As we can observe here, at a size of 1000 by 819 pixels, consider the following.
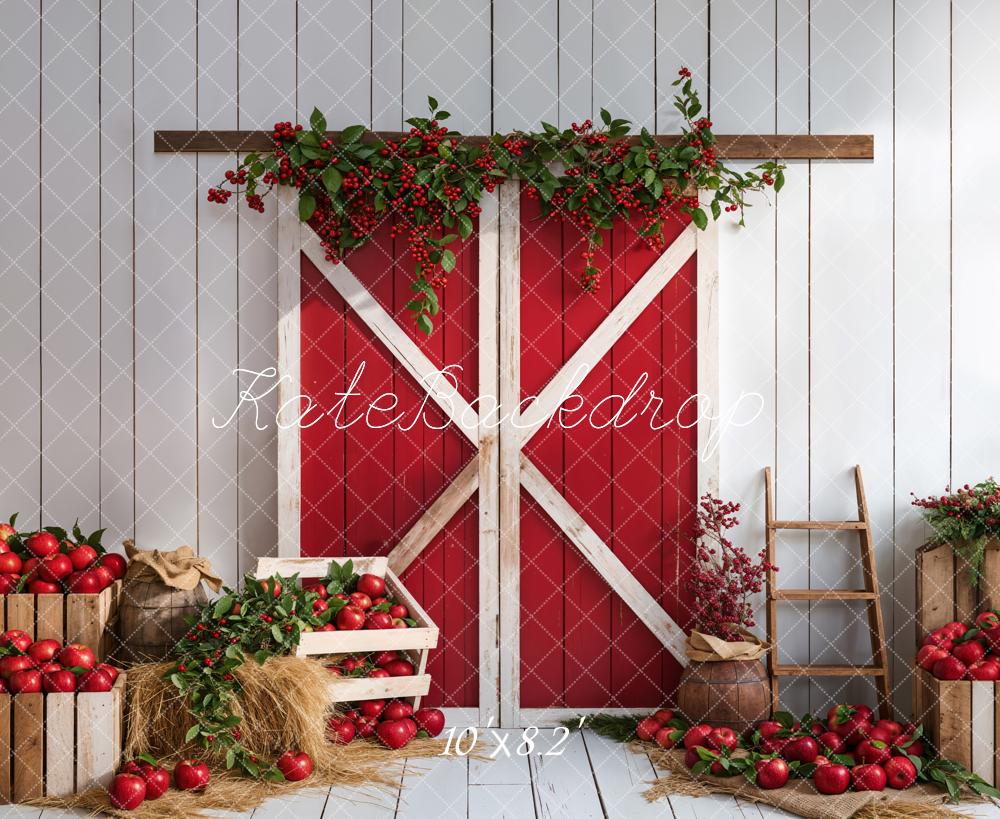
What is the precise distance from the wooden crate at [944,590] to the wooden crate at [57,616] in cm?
304

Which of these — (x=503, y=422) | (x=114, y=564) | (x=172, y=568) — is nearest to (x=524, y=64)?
(x=503, y=422)

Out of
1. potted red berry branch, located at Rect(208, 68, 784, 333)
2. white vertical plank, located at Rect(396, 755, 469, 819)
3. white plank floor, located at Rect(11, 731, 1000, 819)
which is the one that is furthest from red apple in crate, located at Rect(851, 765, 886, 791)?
potted red berry branch, located at Rect(208, 68, 784, 333)

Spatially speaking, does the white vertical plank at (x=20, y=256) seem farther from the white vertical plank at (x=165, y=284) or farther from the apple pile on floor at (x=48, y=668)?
the apple pile on floor at (x=48, y=668)

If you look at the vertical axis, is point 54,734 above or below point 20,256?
below

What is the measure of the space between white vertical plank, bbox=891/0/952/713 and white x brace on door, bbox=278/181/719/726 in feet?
2.57

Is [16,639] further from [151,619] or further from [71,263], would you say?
[71,263]

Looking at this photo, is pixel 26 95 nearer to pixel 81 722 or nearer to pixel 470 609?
pixel 81 722

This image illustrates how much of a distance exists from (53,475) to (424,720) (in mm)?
1791

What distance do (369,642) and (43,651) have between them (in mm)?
1081

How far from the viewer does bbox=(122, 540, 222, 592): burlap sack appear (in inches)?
138

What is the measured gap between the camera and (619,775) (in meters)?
3.39

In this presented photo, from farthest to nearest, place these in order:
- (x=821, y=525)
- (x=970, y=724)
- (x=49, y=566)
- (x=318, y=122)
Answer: (x=821, y=525) < (x=318, y=122) < (x=49, y=566) < (x=970, y=724)

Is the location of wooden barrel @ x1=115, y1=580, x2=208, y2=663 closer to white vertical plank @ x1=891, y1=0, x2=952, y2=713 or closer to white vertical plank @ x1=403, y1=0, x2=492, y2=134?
white vertical plank @ x1=403, y1=0, x2=492, y2=134

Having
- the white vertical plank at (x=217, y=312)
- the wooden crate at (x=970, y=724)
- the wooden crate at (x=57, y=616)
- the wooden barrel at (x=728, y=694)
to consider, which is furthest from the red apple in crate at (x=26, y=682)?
the wooden crate at (x=970, y=724)
